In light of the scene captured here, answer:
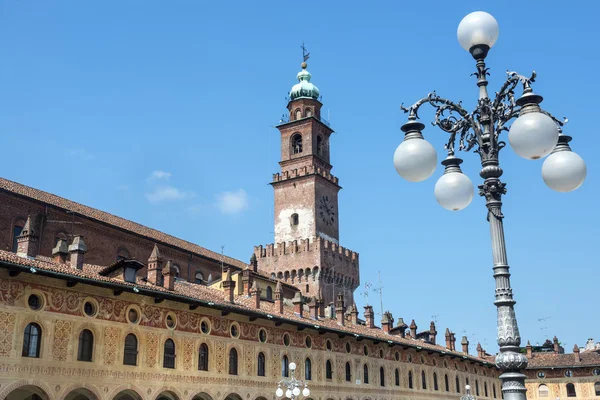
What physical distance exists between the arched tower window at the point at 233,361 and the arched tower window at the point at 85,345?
20.8 feet

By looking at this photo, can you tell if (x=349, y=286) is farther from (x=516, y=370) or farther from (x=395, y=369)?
(x=516, y=370)

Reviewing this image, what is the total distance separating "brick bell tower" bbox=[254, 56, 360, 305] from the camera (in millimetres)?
53000

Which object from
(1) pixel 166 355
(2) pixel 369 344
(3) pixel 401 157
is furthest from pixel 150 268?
(3) pixel 401 157

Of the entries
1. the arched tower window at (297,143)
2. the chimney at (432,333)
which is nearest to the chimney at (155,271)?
the chimney at (432,333)

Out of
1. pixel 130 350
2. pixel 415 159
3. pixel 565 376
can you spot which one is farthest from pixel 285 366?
pixel 565 376

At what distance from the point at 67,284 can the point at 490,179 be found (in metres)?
15.1

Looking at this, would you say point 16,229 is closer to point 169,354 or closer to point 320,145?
point 169,354

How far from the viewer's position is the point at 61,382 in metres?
19.6

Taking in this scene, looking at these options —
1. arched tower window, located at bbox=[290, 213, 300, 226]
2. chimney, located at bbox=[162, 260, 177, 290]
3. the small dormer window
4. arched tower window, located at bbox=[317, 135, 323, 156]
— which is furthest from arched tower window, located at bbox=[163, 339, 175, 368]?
arched tower window, located at bbox=[317, 135, 323, 156]

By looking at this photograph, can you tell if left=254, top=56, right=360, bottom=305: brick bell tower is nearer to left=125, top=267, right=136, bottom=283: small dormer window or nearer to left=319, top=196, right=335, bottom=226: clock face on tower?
left=319, top=196, right=335, bottom=226: clock face on tower

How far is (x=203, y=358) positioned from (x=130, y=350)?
3.46 m

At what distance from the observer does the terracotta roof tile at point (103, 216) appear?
2960 cm

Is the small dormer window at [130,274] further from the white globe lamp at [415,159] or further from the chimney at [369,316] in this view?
the chimney at [369,316]

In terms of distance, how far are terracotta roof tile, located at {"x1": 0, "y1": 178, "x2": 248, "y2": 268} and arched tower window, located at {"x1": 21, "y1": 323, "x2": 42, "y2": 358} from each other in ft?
34.7
